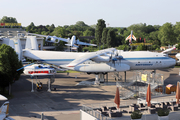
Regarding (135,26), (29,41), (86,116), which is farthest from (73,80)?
(135,26)

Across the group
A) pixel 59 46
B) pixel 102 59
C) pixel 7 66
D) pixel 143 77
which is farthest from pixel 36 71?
pixel 59 46

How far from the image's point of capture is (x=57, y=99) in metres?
34.2

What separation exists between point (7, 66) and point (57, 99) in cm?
979

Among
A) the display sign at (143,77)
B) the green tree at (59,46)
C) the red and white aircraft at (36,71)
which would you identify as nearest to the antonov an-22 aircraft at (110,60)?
the red and white aircraft at (36,71)

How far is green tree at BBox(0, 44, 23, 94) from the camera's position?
34.8m

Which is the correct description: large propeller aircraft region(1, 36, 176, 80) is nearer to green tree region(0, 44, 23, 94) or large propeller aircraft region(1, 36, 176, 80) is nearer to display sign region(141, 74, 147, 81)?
display sign region(141, 74, 147, 81)

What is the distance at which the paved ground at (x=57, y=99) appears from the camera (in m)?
27.5

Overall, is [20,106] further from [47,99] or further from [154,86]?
[154,86]

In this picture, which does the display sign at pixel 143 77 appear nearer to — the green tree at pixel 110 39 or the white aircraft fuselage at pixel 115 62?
the white aircraft fuselage at pixel 115 62

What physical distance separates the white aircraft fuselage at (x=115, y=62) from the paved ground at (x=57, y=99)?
3.84 metres

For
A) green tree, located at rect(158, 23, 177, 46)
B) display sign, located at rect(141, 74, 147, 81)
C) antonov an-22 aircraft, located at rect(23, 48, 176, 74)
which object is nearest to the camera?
display sign, located at rect(141, 74, 147, 81)

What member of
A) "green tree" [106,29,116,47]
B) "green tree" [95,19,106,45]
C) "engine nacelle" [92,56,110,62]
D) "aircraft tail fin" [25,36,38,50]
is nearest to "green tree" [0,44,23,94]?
"aircraft tail fin" [25,36,38,50]

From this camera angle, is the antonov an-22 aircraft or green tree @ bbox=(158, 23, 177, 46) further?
green tree @ bbox=(158, 23, 177, 46)

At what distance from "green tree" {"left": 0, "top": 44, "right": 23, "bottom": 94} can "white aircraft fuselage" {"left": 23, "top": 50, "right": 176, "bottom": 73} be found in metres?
9.10
